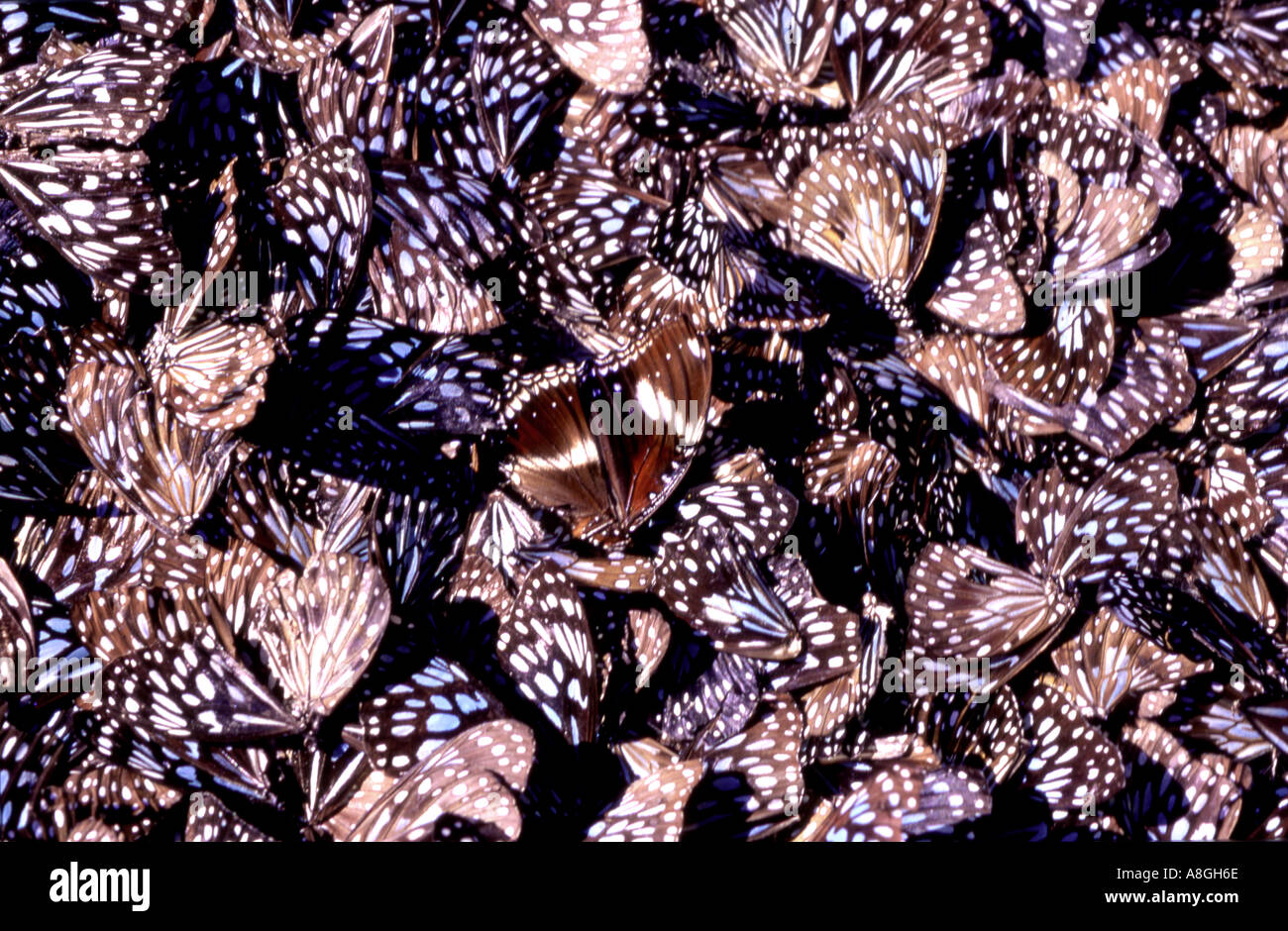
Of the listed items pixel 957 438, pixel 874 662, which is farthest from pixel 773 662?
pixel 957 438

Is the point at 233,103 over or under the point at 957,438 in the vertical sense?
over

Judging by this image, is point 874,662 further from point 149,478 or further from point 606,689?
point 149,478

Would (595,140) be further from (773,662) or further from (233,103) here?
(773,662)

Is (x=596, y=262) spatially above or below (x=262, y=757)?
above
